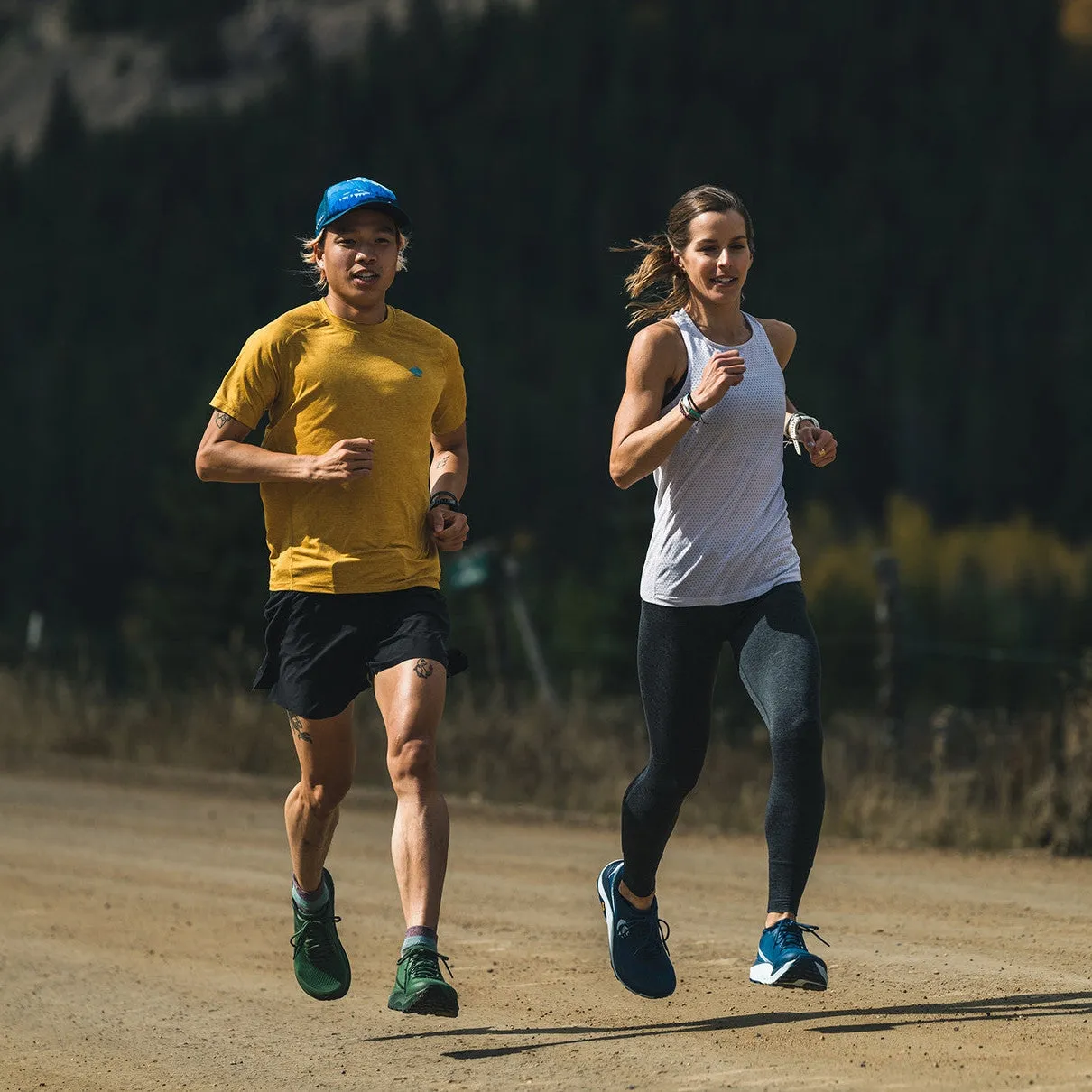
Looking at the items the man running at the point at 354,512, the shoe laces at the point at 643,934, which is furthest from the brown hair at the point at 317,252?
the shoe laces at the point at 643,934

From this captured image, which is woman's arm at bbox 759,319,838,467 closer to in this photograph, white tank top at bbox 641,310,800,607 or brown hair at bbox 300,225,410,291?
white tank top at bbox 641,310,800,607

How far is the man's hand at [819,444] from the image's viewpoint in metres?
5.52

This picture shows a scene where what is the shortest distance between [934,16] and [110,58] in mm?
80720

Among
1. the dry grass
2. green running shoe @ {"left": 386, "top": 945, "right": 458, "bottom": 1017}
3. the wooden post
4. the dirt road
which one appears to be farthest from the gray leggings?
the wooden post

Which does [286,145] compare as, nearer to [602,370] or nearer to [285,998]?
[602,370]

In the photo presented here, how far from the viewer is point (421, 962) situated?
532cm

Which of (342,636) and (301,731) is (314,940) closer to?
(301,731)

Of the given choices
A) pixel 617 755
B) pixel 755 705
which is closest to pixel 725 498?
pixel 755 705

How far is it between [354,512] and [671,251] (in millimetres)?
1186

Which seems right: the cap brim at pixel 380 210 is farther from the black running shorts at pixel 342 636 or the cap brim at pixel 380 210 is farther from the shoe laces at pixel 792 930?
the shoe laces at pixel 792 930

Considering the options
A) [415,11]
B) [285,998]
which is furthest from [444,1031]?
[415,11]

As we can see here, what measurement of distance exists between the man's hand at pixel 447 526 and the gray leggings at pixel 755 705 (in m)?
0.56

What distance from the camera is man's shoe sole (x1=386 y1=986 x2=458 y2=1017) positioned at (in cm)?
523

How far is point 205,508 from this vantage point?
48500 millimetres
